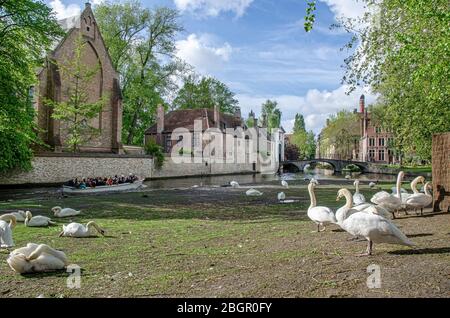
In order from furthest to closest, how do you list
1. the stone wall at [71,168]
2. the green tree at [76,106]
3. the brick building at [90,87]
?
the brick building at [90,87] < the green tree at [76,106] < the stone wall at [71,168]

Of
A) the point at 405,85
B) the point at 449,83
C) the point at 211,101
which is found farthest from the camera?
the point at 211,101

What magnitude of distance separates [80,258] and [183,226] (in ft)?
14.5

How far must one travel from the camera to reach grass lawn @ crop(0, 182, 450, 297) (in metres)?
5.01

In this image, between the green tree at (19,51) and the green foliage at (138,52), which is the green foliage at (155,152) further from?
the green tree at (19,51)

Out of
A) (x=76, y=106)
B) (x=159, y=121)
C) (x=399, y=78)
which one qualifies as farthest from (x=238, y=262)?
(x=159, y=121)

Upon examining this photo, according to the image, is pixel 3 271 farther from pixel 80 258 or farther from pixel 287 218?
pixel 287 218

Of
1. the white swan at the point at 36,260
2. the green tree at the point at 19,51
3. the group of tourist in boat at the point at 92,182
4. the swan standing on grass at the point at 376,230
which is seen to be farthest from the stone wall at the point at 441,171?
the group of tourist in boat at the point at 92,182

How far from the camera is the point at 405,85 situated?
22625 mm

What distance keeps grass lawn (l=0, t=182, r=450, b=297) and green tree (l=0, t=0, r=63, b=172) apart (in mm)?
15781

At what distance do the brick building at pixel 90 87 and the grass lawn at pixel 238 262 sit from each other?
1380 inches

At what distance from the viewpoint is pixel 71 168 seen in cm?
4025

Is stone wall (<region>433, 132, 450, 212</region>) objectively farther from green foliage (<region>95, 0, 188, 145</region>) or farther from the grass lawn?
green foliage (<region>95, 0, 188, 145</region>)

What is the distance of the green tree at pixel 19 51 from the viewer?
23.7 meters

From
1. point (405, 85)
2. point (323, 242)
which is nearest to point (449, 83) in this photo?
point (405, 85)
